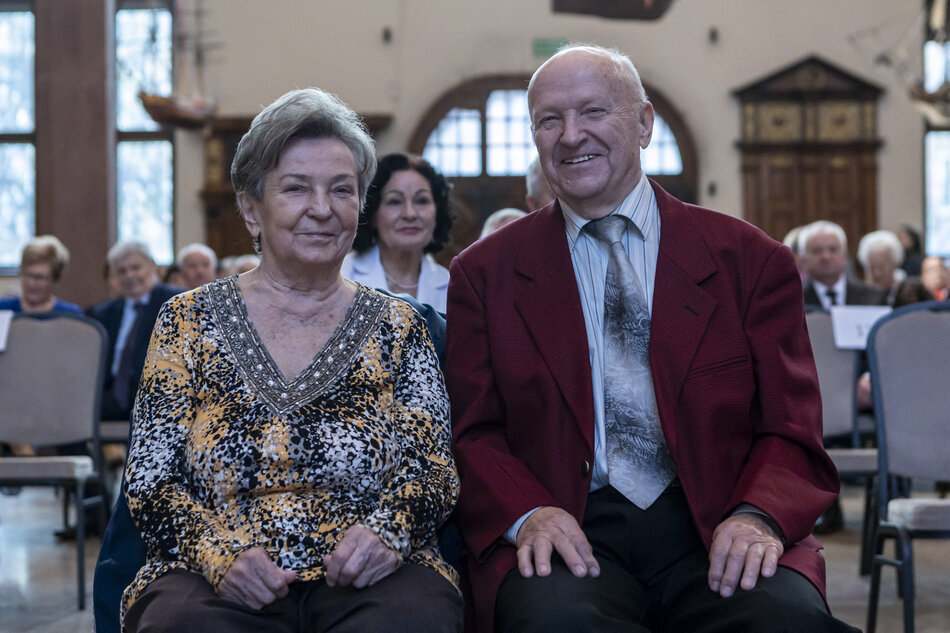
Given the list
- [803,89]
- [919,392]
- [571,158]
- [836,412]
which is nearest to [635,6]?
[803,89]

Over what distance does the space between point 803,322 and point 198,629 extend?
136 cm

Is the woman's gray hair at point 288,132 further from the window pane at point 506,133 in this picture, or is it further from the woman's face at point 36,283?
the window pane at point 506,133

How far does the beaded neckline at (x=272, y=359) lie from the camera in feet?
6.89

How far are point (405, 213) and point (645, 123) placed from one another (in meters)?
1.76

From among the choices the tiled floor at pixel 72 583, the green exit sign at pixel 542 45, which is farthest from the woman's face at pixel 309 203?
the green exit sign at pixel 542 45

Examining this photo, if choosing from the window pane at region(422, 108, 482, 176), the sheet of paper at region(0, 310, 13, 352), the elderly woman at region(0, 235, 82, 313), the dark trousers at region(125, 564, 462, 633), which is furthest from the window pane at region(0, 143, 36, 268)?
the dark trousers at region(125, 564, 462, 633)

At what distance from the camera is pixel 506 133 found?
13781 millimetres

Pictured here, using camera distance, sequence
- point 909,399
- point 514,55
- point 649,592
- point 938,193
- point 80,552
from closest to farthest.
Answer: point 649,592, point 909,399, point 80,552, point 938,193, point 514,55

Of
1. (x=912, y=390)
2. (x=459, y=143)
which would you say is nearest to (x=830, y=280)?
(x=912, y=390)

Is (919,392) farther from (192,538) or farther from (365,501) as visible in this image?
(192,538)

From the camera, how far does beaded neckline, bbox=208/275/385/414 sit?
2100mm

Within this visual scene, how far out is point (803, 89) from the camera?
1328 cm

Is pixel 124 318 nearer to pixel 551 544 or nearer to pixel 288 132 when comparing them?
pixel 288 132

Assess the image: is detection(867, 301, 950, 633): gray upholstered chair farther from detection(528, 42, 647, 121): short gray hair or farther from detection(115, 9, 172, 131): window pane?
detection(115, 9, 172, 131): window pane
